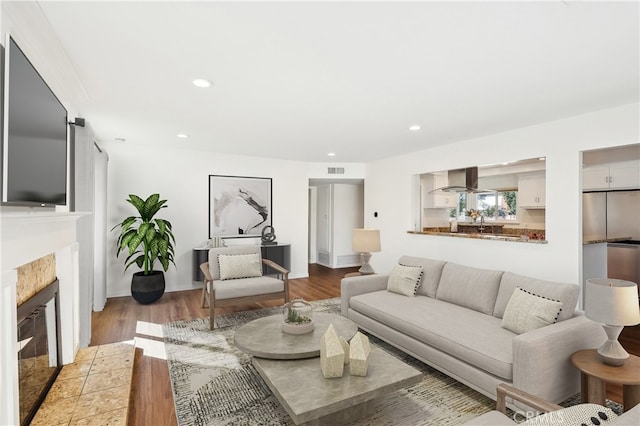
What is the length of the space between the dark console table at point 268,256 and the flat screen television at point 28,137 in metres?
3.28

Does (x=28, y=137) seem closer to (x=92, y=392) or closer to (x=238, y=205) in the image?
(x=92, y=392)

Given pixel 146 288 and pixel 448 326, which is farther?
pixel 146 288

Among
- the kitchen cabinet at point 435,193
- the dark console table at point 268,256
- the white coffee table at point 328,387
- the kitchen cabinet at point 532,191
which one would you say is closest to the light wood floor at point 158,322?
the dark console table at point 268,256

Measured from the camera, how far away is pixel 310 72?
239cm

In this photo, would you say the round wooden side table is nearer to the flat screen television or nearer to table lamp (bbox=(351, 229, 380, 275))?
table lamp (bbox=(351, 229, 380, 275))

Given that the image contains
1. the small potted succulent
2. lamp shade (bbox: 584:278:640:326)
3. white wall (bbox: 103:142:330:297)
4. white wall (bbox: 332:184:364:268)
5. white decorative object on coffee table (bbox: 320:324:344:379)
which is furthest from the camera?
white wall (bbox: 332:184:364:268)

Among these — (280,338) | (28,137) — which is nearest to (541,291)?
(280,338)

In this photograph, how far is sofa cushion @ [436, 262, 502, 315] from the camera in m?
3.12

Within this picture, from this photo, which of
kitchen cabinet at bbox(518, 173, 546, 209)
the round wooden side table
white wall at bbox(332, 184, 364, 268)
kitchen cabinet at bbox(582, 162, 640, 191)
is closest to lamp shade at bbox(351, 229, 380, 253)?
the round wooden side table

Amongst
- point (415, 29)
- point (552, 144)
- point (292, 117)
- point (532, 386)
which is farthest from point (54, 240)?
point (552, 144)

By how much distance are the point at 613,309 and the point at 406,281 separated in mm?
1925

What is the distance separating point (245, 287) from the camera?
13.1 ft

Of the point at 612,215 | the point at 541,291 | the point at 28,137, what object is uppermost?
the point at 28,137

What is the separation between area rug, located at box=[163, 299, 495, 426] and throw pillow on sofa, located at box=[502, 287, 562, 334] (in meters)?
0.61
